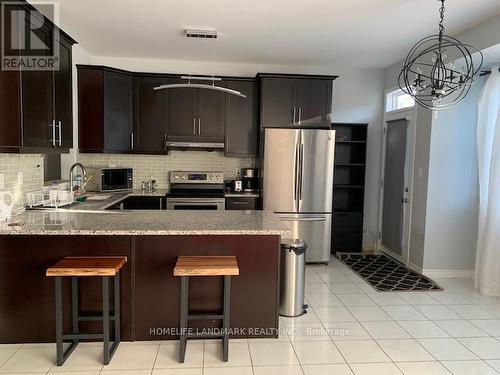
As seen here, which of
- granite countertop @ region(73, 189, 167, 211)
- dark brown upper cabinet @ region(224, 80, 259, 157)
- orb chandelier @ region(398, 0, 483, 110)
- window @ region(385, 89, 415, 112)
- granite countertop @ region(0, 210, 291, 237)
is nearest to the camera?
orb chandelier @ region(398, 0, 483, 110)

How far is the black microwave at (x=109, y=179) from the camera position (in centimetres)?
493

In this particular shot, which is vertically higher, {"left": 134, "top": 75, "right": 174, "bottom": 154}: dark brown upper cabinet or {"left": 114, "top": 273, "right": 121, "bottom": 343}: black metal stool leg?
{"left": 134, "top": 75, "right": 174, "bottom": 154}: dark brown upper cabinet

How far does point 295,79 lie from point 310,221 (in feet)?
6.35

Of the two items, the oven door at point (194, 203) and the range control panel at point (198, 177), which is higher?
the range control panel at point (198, 177)

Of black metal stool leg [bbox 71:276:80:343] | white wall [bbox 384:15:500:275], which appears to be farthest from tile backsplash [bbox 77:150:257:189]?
black metal stool leg [bbox 71:276:80:343]

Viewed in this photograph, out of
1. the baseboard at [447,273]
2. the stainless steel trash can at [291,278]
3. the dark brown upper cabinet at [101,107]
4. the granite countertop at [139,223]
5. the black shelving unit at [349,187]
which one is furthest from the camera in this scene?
the black shelving unit at [349,187]

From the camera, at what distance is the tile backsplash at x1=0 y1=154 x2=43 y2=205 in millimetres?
3292

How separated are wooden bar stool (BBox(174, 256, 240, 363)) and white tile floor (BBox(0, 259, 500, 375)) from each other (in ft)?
0.45

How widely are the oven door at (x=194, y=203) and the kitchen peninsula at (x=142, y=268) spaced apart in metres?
1.81

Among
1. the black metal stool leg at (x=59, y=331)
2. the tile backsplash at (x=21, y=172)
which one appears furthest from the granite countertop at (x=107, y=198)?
the black metal stool leg at (x=59, y=331)

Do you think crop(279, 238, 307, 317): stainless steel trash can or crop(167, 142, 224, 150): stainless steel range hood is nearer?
crop(279, 238, 307, 317): stainless steel trash can

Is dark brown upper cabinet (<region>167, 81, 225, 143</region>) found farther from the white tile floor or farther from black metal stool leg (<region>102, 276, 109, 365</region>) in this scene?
black metal stool leg (<region>102, 276, 109, 365</region>)

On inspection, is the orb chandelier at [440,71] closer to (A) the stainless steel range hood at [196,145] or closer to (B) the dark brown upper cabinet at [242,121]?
(B) the dark brown upper cabinet at [242,121]

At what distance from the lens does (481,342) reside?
122 inches
